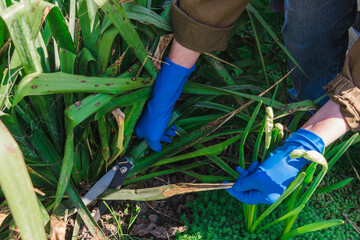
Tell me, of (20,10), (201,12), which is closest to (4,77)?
(20,10)

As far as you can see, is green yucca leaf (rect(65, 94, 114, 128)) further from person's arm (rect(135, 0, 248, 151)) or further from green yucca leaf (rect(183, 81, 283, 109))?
green yucca leaf (rect(183, 81, 283, 109))

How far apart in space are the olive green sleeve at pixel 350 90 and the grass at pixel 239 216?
533 mm

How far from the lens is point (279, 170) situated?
1151 millimetres

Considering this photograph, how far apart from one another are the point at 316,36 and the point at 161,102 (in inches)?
36.5

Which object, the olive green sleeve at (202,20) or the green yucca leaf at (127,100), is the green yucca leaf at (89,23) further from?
the olive green sleeve at (202,20)

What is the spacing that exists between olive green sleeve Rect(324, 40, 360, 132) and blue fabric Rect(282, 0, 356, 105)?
0.37 meters

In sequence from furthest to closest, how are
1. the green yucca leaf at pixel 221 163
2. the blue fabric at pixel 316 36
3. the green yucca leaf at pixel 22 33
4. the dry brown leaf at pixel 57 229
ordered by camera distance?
the blue fabric at pixel 316 36, the green yucca leaf at pixel 221 163, the dry brown leaf at pixel 57 229, the green yucca leaf at pixel 22 33

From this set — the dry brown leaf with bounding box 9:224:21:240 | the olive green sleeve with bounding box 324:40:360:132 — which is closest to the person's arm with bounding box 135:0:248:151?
the olive green sleeve with bounding box 324:40:360:132

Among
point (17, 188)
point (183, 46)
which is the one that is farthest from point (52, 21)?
point (17, 188)

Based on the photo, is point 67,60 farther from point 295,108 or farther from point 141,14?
point 295,108

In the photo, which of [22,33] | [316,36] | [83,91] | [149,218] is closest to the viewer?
[22,33]

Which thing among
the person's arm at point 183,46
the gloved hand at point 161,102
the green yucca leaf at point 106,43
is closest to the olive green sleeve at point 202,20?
the person's arm at point 183,46

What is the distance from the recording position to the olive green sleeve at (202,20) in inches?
44.1

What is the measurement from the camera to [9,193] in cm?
53
